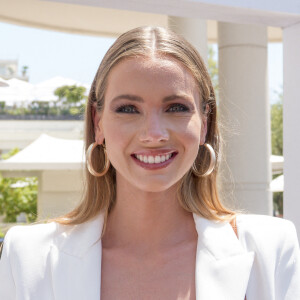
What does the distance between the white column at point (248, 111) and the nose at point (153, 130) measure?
6.29 meters

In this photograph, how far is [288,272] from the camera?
81.8 inches

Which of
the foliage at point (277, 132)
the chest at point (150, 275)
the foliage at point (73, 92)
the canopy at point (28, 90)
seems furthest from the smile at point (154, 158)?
the foliage at point (277, 132)

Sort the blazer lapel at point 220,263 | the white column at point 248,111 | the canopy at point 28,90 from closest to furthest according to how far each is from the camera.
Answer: the blazer lapel at point 220,263
the white column at point 248,111
the canopy at point 28,90

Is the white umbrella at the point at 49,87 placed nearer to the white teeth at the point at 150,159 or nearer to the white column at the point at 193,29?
the white column at the point at 193,29

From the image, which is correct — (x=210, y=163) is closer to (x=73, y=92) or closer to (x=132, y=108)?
(x=132, y=108)

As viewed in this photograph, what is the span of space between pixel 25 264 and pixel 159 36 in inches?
33.6

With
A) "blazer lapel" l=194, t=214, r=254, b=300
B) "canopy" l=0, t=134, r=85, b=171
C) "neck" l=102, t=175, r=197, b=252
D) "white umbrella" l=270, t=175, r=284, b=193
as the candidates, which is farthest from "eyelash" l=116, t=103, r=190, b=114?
"canopy" l=0, t=134, r=85, b=171

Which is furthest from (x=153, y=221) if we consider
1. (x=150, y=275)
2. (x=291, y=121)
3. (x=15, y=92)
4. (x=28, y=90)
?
(x=28, y=90)

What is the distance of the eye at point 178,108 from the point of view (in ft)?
6.48

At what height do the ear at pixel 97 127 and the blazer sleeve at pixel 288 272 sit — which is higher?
the ear at pixel 97 127

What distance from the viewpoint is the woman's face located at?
1940 mm

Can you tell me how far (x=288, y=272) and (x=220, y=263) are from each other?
0.22 m

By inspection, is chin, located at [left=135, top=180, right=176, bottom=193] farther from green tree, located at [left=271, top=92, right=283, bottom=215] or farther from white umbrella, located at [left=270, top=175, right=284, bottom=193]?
green tree, located at [left=271, top=92, right=283, bottom=215]

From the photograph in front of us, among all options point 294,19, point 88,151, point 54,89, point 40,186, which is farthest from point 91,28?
point 88,151
